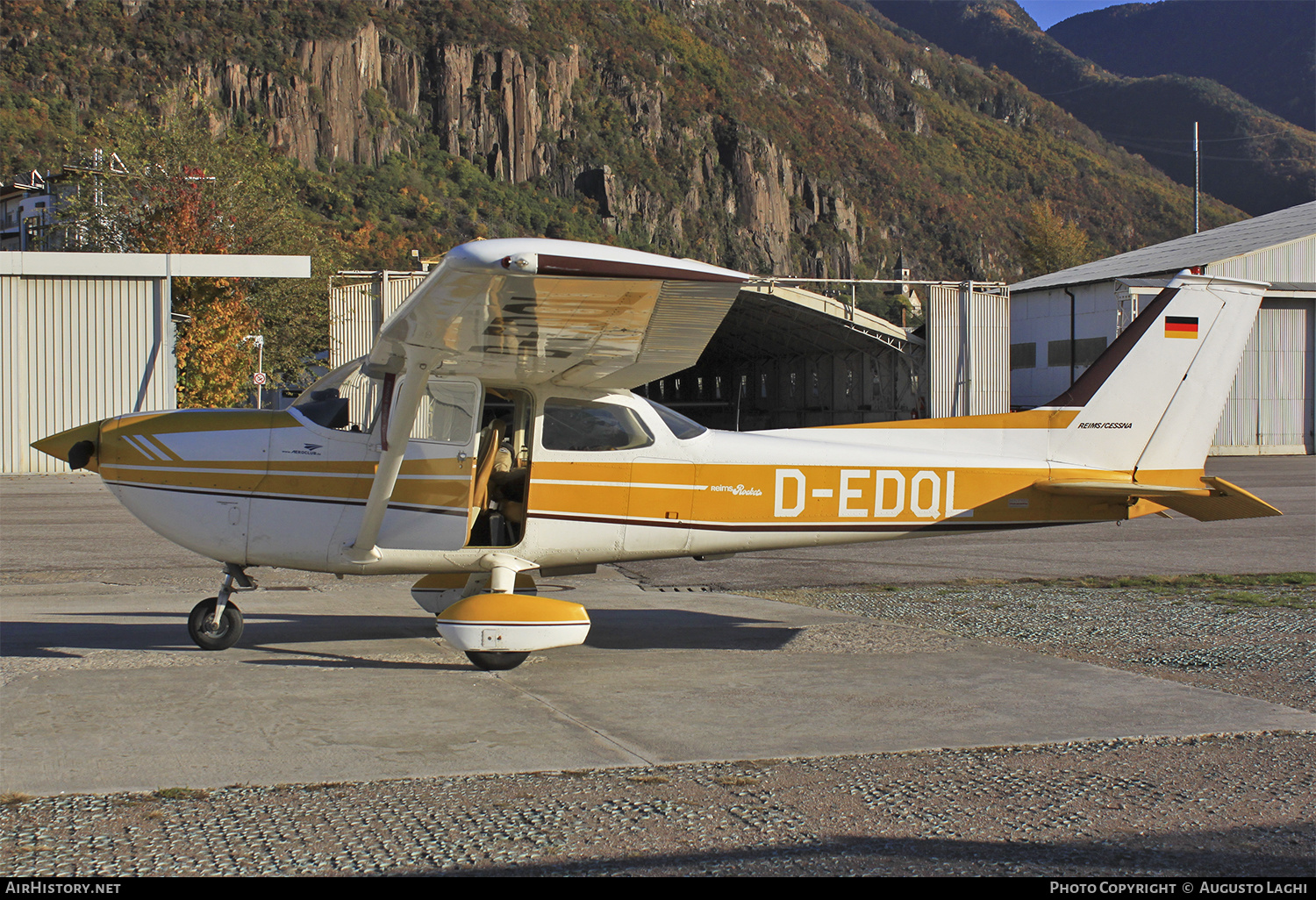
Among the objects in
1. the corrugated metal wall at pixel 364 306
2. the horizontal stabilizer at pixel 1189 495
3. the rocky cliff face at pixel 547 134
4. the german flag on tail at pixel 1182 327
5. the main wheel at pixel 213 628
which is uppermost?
the rocky cliff face at pixel 547 134

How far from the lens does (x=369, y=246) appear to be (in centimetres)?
9200

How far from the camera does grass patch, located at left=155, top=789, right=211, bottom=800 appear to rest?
13.0 feet

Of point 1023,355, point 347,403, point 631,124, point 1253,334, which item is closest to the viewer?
point 347,403

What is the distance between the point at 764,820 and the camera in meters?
3.76

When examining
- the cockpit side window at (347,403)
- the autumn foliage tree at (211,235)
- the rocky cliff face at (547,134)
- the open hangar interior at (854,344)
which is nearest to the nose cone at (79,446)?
the cockpit side window at (347,403)

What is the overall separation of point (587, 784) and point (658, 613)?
4.53 m

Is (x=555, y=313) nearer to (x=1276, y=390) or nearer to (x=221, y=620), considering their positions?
(x=221, y=620)

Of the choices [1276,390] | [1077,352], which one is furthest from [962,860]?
[1276,390]

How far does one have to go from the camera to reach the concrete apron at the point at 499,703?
456cm

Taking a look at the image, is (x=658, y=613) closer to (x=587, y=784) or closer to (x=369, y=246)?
(x=587, y=784)

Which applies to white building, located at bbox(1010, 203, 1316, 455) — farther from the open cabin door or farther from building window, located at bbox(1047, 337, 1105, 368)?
the open cabin door

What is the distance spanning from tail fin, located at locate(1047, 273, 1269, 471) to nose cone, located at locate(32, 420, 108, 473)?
21.2 feet

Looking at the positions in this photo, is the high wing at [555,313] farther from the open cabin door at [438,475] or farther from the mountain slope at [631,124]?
the mountain slope at [631,124]

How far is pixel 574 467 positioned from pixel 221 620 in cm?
249
